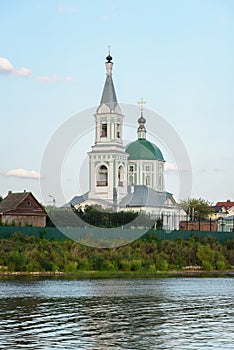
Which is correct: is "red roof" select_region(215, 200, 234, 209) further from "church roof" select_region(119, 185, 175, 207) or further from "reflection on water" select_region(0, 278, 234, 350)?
"reflection on water" select_region(0, 278, 234, 350)

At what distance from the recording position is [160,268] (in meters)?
75.7

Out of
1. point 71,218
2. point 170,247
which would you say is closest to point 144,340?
point 170,247

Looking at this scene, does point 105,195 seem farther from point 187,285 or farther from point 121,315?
point 121,315

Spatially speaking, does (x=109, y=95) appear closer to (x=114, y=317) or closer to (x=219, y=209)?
(x=219, y=209)

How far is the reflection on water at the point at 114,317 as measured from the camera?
24.9 m

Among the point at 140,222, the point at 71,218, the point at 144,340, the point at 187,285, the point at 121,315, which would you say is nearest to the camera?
the point at 144,340

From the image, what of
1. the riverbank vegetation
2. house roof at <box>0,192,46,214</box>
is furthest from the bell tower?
the riverbank vegetation

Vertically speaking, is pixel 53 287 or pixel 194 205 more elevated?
pixel 194 205

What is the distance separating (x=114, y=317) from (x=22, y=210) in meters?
54.8

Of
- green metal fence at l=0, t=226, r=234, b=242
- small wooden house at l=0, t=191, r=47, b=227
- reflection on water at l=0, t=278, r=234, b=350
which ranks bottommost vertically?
reflection on water at l=0, t=278, r=234, b=350

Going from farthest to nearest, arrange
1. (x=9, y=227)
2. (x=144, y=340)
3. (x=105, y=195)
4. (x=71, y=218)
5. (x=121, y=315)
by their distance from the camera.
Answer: (x=105, y=195) → (x=71, y=218) → (x=9, y=227) → (x=121, y=315) → (x=144, y=340)

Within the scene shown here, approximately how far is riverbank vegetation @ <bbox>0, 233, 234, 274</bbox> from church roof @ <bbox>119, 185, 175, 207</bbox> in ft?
86.0

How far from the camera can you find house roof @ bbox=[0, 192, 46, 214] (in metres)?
84.9

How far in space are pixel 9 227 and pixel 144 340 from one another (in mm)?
46733
